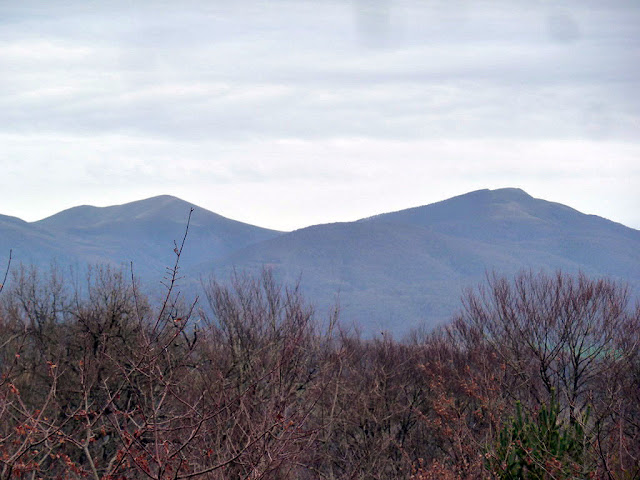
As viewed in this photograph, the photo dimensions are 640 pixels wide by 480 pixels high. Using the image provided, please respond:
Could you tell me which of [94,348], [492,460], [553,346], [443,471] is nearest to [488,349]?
[553,346]

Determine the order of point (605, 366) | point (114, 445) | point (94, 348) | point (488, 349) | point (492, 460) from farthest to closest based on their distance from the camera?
point (488, 349) < point (605, 366) < point (94, 348) < point (114, 445) < point (492, 460)

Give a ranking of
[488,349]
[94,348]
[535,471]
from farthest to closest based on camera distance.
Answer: [488,349]
[94,348]
[535,471]

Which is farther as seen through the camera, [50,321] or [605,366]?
[50,321]

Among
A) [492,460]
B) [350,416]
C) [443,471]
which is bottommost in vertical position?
[350,416]

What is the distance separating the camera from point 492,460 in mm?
13383

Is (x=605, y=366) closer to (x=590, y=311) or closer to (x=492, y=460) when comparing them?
(x=590, y=311)

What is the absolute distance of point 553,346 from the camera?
34969 mm

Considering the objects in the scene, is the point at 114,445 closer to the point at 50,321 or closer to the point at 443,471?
the point at 443,471

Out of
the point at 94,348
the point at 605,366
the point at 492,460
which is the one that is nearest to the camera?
the point at 492,460

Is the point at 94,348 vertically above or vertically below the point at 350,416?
above

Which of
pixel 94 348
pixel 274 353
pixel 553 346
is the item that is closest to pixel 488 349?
pixel 553 346

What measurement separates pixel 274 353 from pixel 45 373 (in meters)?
7.90

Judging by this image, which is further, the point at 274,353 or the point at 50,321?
the point at 50,321

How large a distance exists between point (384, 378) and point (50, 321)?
1687cm
